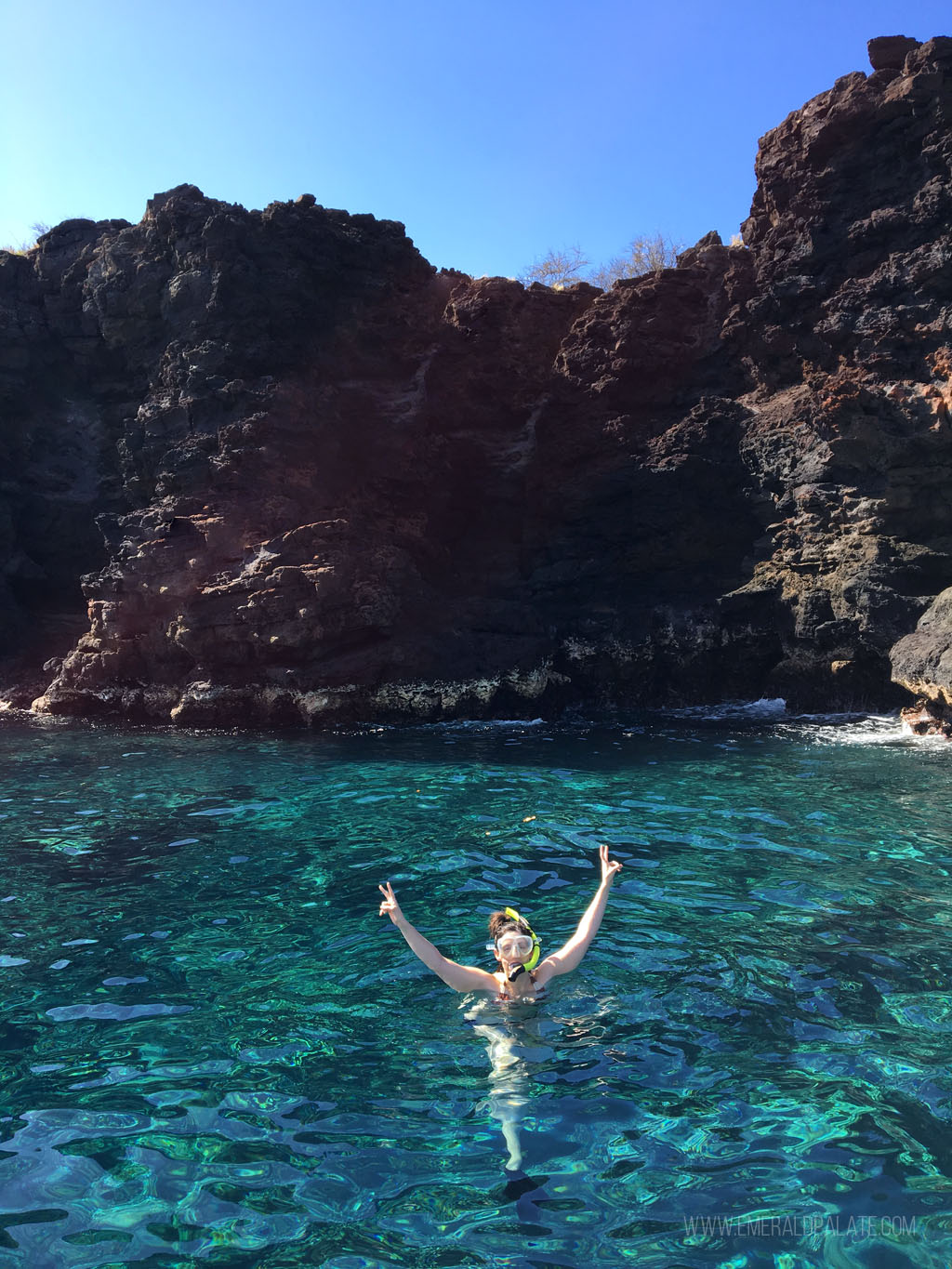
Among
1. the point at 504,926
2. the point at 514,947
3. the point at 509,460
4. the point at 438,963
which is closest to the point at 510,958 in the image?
the point at 514,947

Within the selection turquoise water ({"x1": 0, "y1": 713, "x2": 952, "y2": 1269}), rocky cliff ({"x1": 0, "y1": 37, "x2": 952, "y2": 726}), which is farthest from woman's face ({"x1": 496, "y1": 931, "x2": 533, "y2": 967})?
rocky cliff ({"x1": 0, "y1": 37, "x2": 952, "y2": 726})

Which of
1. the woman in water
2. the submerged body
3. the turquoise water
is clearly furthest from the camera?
Answer: the woman in water

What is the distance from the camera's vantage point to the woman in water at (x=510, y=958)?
475 centimetres

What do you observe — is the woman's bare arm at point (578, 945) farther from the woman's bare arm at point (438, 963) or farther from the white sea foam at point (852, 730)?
the white sea foam at point (852, 730)

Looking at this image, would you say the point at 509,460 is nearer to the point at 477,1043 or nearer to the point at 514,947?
the point at 514,947

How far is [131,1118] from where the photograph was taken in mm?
4113

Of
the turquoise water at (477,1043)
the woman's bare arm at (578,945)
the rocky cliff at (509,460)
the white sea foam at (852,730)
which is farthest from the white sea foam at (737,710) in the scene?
the woman's bare arm at (578,945)

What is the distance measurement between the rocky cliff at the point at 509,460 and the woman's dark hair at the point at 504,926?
11.7 m

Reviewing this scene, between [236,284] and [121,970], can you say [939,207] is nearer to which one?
[236,284]

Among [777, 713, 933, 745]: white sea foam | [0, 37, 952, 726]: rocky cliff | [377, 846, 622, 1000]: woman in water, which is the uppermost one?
[0, 37, 952, 726]: rocky cliff

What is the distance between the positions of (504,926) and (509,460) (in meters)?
16.3

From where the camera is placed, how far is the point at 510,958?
4.80 m

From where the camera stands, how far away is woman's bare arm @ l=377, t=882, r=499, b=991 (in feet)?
15.1

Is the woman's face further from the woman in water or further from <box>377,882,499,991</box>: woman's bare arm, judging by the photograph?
<box>377,882,499,991</box>: woman's bare arm
